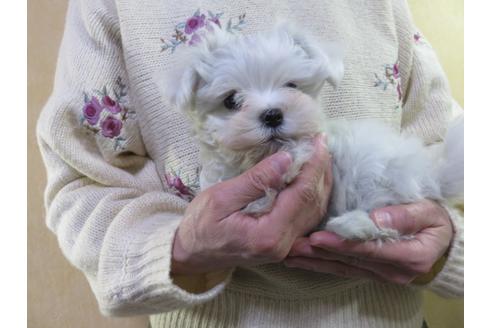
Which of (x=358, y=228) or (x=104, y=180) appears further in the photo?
(x=104, y=180)

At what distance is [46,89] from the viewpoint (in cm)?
150

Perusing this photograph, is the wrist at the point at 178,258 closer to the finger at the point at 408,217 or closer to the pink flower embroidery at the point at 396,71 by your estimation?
the finger at the point at 408,217

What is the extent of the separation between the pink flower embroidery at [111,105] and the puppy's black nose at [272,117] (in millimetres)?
368

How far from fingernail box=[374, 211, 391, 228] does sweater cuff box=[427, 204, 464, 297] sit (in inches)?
7.1

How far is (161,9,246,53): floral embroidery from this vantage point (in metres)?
0.98

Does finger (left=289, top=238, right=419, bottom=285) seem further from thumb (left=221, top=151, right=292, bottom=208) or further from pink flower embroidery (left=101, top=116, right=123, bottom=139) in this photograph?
pink flower embroidery (left=101, top=116, right=123, bottom=139)

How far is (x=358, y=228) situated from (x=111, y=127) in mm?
591

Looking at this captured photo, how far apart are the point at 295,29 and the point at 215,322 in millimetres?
689

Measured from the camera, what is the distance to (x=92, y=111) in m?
0.93

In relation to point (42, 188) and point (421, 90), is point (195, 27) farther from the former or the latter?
point (42, 188)

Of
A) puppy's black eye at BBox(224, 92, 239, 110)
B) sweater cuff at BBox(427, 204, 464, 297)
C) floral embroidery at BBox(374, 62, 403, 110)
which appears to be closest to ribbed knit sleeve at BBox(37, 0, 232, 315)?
puppy's black eye at BBox(224, 92, 239, 110)

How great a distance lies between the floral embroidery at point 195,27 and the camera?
3.20 feet

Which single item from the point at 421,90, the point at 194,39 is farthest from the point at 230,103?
the point at 421,90

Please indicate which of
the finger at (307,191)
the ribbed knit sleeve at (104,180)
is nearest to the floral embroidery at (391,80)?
the finger at (307,191)
